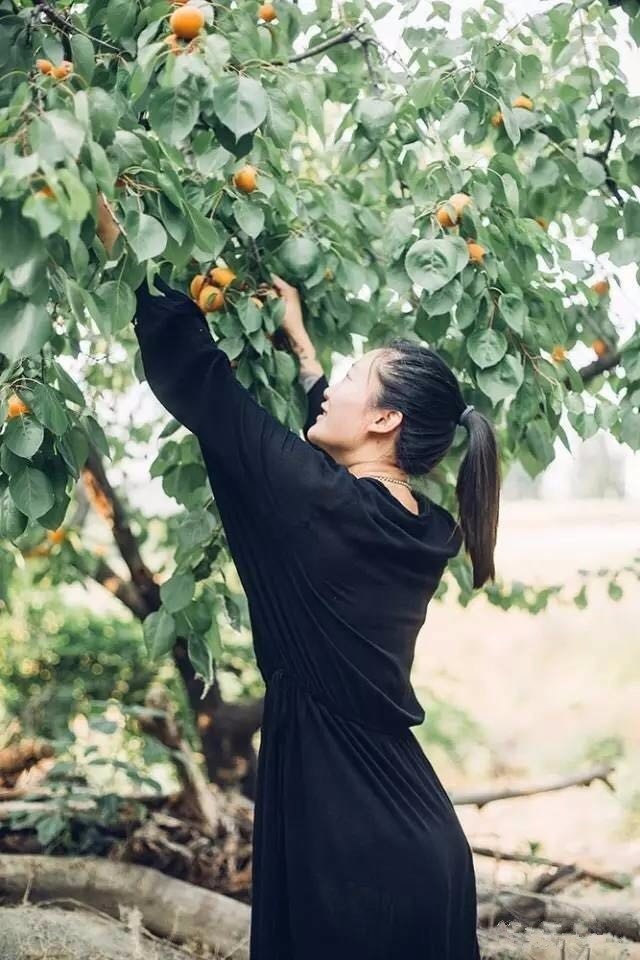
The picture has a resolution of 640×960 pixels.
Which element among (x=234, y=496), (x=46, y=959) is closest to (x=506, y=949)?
(x=46, y=959)

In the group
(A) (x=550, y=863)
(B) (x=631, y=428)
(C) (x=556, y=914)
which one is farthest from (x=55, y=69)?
(A) (x=550, y=863)

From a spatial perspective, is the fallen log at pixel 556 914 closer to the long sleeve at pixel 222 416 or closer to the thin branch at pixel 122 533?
the thin branch at pixel 122 533

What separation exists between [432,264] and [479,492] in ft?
1.35

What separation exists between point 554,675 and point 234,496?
590 centimetres

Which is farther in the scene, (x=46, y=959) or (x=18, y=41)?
(x=46, y=959)

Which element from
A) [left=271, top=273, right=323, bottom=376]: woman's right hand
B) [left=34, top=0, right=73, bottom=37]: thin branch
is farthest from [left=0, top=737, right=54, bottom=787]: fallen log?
[left=34, top=0, right=73, bottom=37]: thin branch

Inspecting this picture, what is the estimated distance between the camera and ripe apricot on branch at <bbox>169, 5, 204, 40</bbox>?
5.36 ft

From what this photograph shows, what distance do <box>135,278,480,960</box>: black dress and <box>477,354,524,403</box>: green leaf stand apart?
31 cm

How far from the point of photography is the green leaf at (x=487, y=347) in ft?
7.04

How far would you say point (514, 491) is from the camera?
411 inches

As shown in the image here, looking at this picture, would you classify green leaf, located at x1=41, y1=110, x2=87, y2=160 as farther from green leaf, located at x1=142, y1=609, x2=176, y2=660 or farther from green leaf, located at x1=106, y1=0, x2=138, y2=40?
green leaf, located at x1=142, y1=609, x2=176, y2=660

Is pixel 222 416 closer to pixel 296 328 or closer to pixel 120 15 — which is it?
pixel 296 328

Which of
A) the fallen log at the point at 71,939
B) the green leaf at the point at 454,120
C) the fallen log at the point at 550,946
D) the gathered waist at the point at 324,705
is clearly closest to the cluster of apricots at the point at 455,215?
the green leaf at the point at 454,120

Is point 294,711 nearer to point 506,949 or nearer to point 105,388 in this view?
point 506,949
